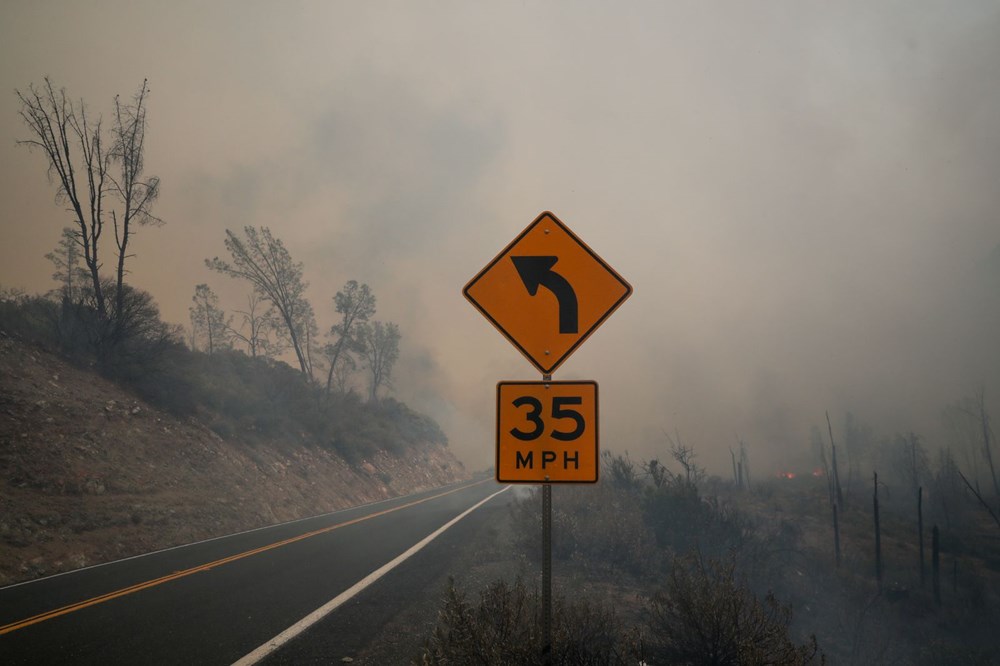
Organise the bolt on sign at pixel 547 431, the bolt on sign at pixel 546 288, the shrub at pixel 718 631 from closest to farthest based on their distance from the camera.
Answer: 1. the bolt on sign at pixel 547 431
2. the bolt on sign at pixel 546 288
3. the shrub at pixel 718 631

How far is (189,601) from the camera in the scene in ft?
22.8

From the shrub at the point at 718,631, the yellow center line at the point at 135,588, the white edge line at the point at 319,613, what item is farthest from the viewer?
the yellow center line at the point at 135,588

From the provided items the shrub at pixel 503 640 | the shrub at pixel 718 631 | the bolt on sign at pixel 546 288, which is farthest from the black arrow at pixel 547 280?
the shrub at pixel 718 631

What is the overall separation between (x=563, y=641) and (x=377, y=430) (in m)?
36.6

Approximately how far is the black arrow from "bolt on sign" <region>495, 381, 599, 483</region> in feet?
2.08

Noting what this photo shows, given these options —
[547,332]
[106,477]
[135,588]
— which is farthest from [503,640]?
[106,477]

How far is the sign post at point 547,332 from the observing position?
3.67 metres

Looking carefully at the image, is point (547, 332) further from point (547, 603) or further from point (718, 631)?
point (718, 631)

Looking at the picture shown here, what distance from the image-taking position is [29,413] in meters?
15.7

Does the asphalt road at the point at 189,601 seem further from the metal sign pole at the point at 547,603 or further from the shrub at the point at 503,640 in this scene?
the metal sign pole at the point at 547,603

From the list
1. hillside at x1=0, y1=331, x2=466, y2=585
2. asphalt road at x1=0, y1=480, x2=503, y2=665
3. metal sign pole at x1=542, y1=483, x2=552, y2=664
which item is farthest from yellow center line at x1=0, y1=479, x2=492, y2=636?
metal sign pole at x1=542, y1=483, x2=552, y2=664

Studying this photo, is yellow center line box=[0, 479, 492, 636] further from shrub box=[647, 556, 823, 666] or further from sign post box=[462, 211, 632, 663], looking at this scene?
shrub box=[647, 556, 823, 666]

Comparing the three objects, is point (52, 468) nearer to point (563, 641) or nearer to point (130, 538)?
point (130, 538)

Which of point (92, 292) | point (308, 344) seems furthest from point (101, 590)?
point (308, 344)
